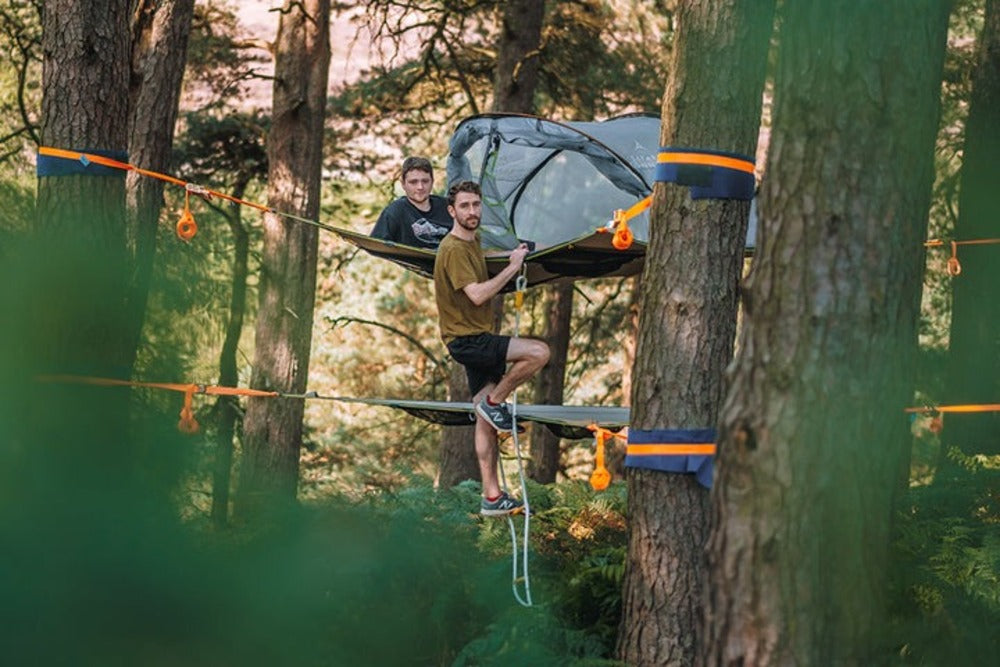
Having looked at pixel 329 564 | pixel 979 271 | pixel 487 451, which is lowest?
pixel 329 564

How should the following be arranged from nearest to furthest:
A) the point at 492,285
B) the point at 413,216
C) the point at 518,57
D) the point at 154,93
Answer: the point at 492,285, the point at 413,216, the point at 154,93, the point at 518,57

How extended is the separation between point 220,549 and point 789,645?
2131 millimetres

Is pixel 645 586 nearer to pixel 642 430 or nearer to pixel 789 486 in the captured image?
pixel 642 430

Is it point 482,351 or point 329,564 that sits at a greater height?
point 482,351

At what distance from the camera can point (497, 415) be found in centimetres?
466

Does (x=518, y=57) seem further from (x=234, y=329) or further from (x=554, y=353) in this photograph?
(x=234, y=329)

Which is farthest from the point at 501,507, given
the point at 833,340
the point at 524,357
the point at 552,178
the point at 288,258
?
the point at 288,258

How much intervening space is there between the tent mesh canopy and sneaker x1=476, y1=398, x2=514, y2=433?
115 cm

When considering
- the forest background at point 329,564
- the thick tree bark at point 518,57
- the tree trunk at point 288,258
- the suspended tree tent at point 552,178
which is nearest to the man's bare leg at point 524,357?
the forest background at point 329,564

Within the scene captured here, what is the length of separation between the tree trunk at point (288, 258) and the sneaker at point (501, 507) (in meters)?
3.05

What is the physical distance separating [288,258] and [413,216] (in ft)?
7.22

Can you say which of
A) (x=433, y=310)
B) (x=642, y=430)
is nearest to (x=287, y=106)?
(x=642, y=430)

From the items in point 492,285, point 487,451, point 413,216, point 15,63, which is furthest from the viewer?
point 15,63

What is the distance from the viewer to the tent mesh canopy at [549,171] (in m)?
5.81
